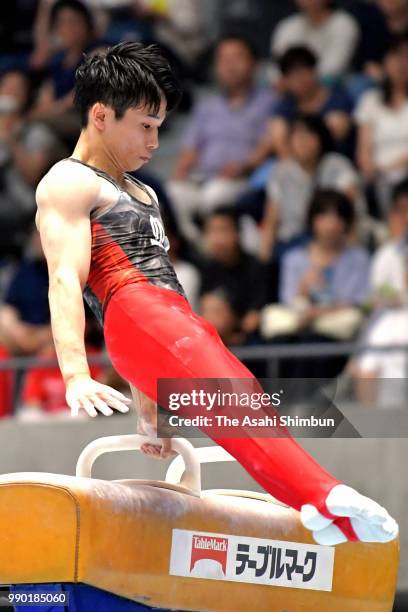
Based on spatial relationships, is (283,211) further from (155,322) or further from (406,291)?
(155,322)

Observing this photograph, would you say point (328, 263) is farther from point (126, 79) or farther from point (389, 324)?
point (126, 79)

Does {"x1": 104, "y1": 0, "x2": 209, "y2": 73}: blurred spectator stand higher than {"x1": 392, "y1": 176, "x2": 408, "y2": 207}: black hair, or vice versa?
{"x1": 104, "y1": 0, "x2": 209, "y2": 73}: blurred spectator

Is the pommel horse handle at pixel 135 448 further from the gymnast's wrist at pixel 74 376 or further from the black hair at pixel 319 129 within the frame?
the black hair at pixel 319 129

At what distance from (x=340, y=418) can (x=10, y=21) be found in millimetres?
6719

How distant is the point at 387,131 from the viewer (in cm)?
715

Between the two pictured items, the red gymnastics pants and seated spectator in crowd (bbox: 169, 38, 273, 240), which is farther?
seated spectator in crowd (bbox: 169, 38, 273, 240)

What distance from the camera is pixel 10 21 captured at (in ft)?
30.9

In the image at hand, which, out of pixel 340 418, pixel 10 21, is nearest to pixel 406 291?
pixel 340 418

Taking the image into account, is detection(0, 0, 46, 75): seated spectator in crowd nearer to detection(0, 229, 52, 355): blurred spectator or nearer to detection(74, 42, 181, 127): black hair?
detection(0, 229, 52, 355): blurred spectator

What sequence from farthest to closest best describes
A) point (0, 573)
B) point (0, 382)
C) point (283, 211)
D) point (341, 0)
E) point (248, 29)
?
point (248, 29)
point (341, 0)
point (283, 211)
point (0, 382)
point (0, 573)

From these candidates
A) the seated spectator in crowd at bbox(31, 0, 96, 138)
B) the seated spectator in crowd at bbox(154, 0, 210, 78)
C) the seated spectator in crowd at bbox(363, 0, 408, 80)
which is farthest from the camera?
the seated spectator in crowd at bbox(154, 0, 210, 78)

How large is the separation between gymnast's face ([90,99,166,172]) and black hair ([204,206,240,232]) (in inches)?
134

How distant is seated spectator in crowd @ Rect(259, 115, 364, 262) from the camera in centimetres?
696

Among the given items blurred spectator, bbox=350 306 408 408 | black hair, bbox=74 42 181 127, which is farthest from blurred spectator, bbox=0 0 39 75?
black hair, bbox=74 42 181 127
